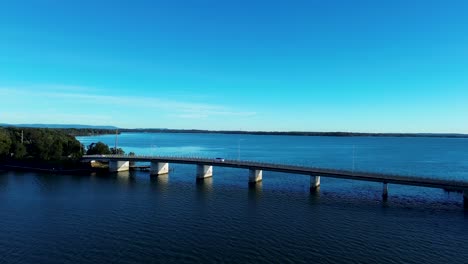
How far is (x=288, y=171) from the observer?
256 ft

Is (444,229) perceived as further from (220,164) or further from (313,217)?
(220,164)

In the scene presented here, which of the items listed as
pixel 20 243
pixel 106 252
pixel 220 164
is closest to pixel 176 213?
pixel 106 252

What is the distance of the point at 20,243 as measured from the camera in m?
37.6

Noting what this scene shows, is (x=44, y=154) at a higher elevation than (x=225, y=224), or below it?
higher

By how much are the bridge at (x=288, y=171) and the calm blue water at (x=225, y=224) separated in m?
3.26

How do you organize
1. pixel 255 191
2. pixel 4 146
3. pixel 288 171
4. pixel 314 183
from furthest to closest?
pixel 4 146
pixel 288 171
pixel 314 183
pixel 255 191

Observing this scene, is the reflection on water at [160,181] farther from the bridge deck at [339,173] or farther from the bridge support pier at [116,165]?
the bridge support pier at [116,165]

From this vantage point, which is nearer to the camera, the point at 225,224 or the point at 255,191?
the point at 225,224

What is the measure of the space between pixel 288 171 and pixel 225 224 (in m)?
35.2

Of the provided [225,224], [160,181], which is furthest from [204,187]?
[225,224]

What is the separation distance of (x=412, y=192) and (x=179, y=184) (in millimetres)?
52326

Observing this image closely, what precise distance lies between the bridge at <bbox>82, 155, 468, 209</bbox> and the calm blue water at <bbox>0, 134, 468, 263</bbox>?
326 cm

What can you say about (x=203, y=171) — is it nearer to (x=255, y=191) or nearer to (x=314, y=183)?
(x=255, y=191)

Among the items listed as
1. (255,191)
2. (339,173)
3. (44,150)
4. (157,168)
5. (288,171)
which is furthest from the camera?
(44,150)
